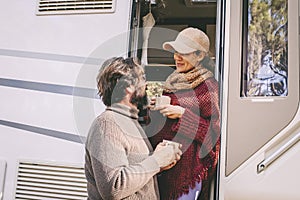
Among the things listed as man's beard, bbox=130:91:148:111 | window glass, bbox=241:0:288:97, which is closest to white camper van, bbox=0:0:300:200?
window glass, bbox=241:0:288:97

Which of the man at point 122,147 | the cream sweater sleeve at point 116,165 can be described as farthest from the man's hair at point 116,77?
the cream sweater sleeve at point 116,165

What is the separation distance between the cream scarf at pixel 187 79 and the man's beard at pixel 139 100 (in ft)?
0.38

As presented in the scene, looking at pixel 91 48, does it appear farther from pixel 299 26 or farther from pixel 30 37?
pixel 299 26

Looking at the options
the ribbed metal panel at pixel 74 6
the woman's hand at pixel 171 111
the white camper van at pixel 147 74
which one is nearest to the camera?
the white camper van at pixel 147 74

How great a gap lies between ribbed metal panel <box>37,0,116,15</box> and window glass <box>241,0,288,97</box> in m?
0.73

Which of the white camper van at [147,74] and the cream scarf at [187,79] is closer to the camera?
the white camper van at [147,74]

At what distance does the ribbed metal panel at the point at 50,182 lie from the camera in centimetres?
163

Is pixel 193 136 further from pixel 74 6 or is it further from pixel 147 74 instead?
pixel 74 6

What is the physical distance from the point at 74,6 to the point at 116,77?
497 mm

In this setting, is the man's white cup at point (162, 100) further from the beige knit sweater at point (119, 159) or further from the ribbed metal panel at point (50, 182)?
the ribbed metal panel at point (50, 182)

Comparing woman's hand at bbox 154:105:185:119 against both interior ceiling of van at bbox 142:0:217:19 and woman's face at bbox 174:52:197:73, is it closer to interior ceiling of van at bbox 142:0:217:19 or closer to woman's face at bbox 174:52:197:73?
woman's face at bbox 174:52:197:73

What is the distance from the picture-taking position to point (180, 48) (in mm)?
1614

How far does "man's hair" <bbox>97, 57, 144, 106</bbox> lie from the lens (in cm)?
164

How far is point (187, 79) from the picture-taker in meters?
1.59
